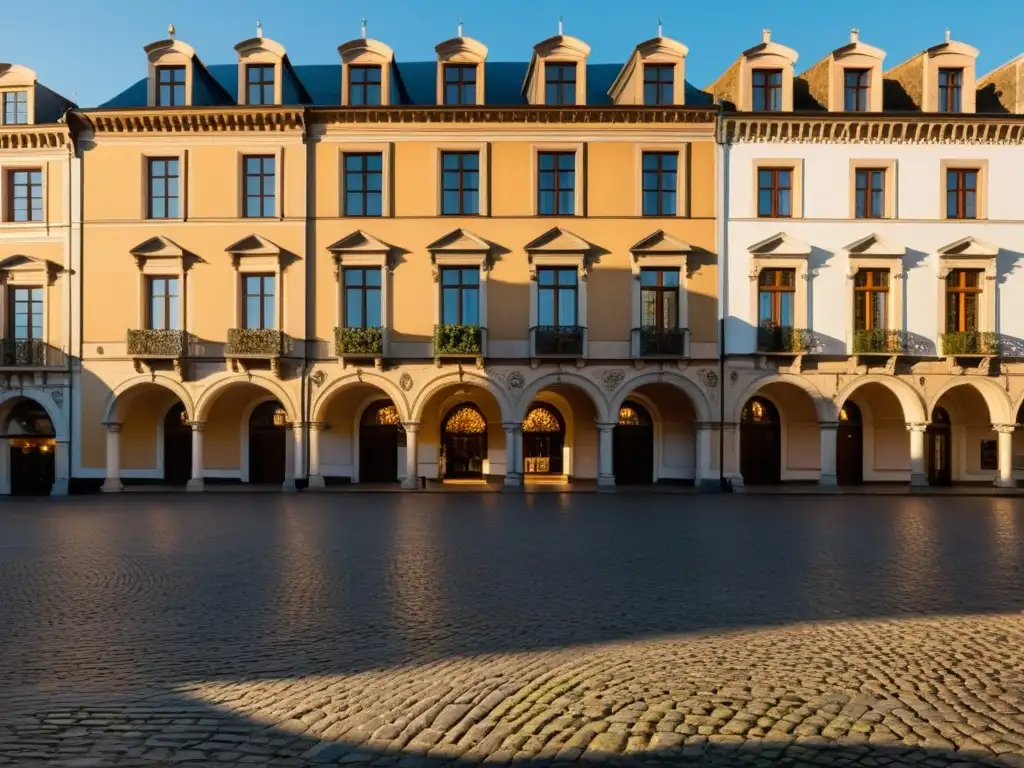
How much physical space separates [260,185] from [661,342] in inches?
626

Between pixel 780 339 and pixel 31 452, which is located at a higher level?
pixel 780 339

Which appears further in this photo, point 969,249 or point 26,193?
point 26,193

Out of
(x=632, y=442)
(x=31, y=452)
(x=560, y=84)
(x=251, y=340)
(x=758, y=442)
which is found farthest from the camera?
(x=632, y=442)

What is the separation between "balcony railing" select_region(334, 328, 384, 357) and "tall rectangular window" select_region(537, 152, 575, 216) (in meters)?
7.57

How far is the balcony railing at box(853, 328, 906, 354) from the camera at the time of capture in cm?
2362

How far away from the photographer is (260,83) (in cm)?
2459

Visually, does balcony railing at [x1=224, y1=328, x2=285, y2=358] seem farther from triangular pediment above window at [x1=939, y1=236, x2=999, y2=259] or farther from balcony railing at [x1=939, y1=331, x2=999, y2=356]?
triangular pediment above window at [x1=939, y1=236, x2=999, y2=259]

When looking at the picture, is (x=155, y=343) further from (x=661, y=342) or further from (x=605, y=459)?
(x=661, y=342)

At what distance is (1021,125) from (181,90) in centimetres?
3103

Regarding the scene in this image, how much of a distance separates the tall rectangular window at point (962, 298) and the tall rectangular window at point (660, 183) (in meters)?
10.5

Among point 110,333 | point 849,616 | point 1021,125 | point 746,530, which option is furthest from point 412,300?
point 1021,125

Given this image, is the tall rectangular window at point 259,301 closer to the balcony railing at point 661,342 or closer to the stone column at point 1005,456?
the balcony railing at point 661,342

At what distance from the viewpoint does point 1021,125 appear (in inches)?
950

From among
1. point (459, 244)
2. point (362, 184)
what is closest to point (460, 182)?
point (459, 244)
